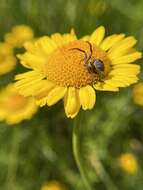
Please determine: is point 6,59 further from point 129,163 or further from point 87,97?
point 87,97

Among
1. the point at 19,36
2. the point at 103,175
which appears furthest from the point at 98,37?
the point at 19,36

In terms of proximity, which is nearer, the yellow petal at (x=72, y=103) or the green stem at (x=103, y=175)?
the yellow petal at (x=72, y=103)

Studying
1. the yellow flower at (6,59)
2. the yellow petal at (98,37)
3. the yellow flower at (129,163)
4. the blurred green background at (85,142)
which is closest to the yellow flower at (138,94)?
the blurred green background at (85,142)

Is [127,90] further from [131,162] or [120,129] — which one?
[131,162]

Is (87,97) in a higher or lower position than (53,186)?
higher

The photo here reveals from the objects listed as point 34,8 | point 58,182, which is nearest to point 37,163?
point 58,182

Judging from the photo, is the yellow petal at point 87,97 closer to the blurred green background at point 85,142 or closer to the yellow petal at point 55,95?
the yellow petal at point 55,95

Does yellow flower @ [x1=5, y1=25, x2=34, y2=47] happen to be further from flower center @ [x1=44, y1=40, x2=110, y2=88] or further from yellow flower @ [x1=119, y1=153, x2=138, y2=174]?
flower center @ [x1=44, y1=40, x2=110, y2=88]
